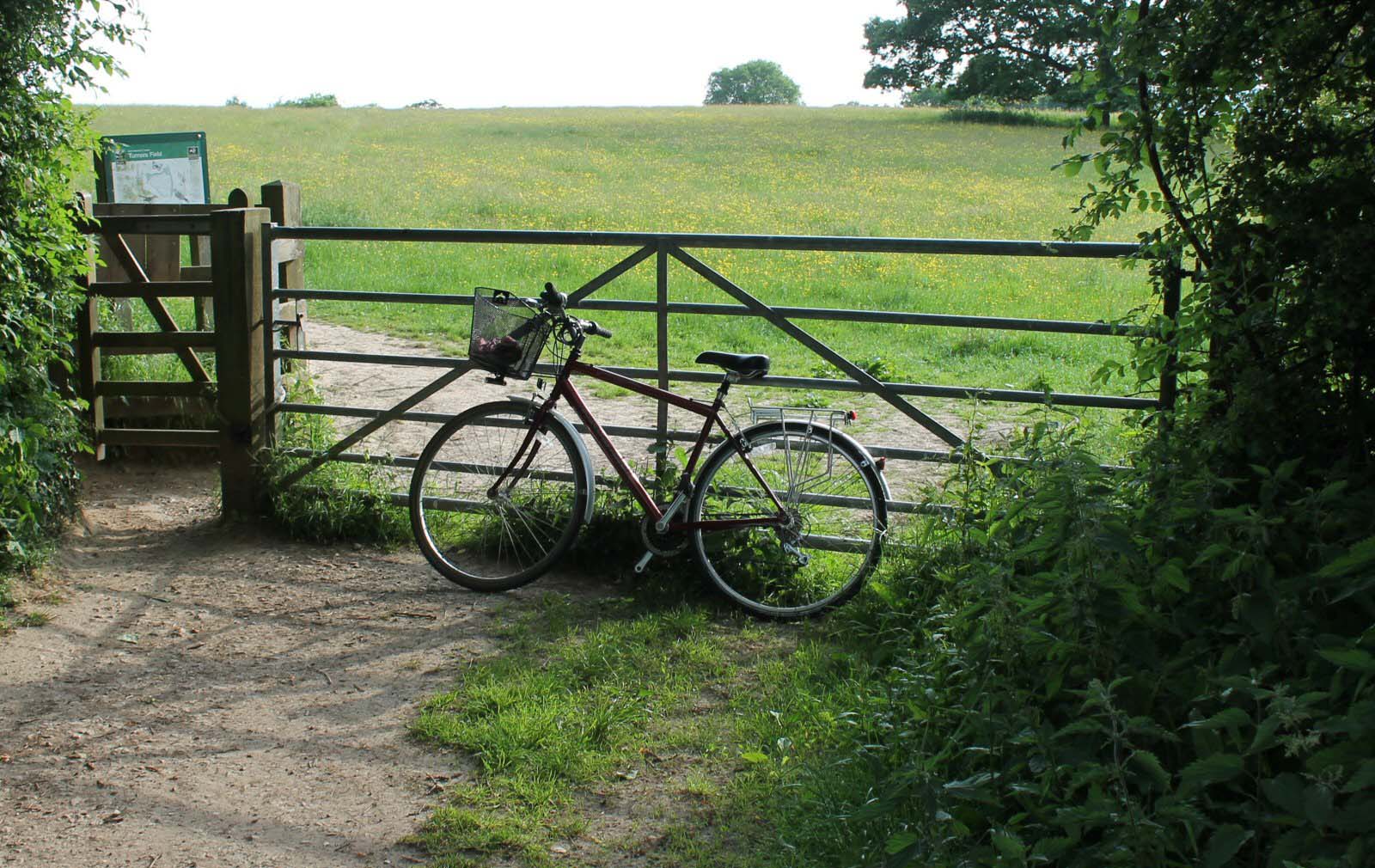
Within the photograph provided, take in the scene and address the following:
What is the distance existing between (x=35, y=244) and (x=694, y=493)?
137 inches

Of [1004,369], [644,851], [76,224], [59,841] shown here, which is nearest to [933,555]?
[644,851]

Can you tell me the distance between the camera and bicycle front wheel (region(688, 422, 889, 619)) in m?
5.60

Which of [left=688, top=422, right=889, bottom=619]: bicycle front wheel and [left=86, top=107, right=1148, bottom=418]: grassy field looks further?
[left=86, top=107, right=1148, bottom=418]: grassy field

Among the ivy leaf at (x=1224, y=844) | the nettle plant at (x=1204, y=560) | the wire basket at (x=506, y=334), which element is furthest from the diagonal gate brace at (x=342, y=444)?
the ivy leaf at (x=1224, y=844)

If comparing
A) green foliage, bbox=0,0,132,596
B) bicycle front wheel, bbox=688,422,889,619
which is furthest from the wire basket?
green foliage, bbox=0,0,132,596

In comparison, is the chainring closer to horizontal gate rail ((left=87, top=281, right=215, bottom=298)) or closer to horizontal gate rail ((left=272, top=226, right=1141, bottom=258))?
horizontal gate rail ((left=272, top=226, right=1141, bottom=258))

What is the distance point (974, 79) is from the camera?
49.4 meters

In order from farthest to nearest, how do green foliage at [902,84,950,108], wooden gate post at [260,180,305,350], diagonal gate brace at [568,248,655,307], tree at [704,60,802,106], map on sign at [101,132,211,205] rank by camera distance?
tree at [704,60,802,106], green foliage at [902,84,950,108], map on sign at [101,132,211,205], wooden gate post at [260,180,305,350], diagonal gate brace at [568,248,655,307]

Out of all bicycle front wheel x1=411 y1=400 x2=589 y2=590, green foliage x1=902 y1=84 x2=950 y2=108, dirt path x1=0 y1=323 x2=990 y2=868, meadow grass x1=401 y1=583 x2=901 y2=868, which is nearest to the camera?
meadow grass x1=401 y1=583 x2=901 y2=868

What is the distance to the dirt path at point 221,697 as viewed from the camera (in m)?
3.85

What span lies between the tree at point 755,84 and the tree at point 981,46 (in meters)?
59.0

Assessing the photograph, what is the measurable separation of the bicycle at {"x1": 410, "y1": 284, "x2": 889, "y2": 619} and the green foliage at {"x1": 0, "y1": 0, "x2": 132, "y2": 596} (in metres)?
1.89

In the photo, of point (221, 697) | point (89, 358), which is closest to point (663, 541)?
point (221, 697)

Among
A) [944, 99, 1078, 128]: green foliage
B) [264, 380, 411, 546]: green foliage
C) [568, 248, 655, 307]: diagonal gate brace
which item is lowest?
[264, 380, 411, 546]: green foliage
